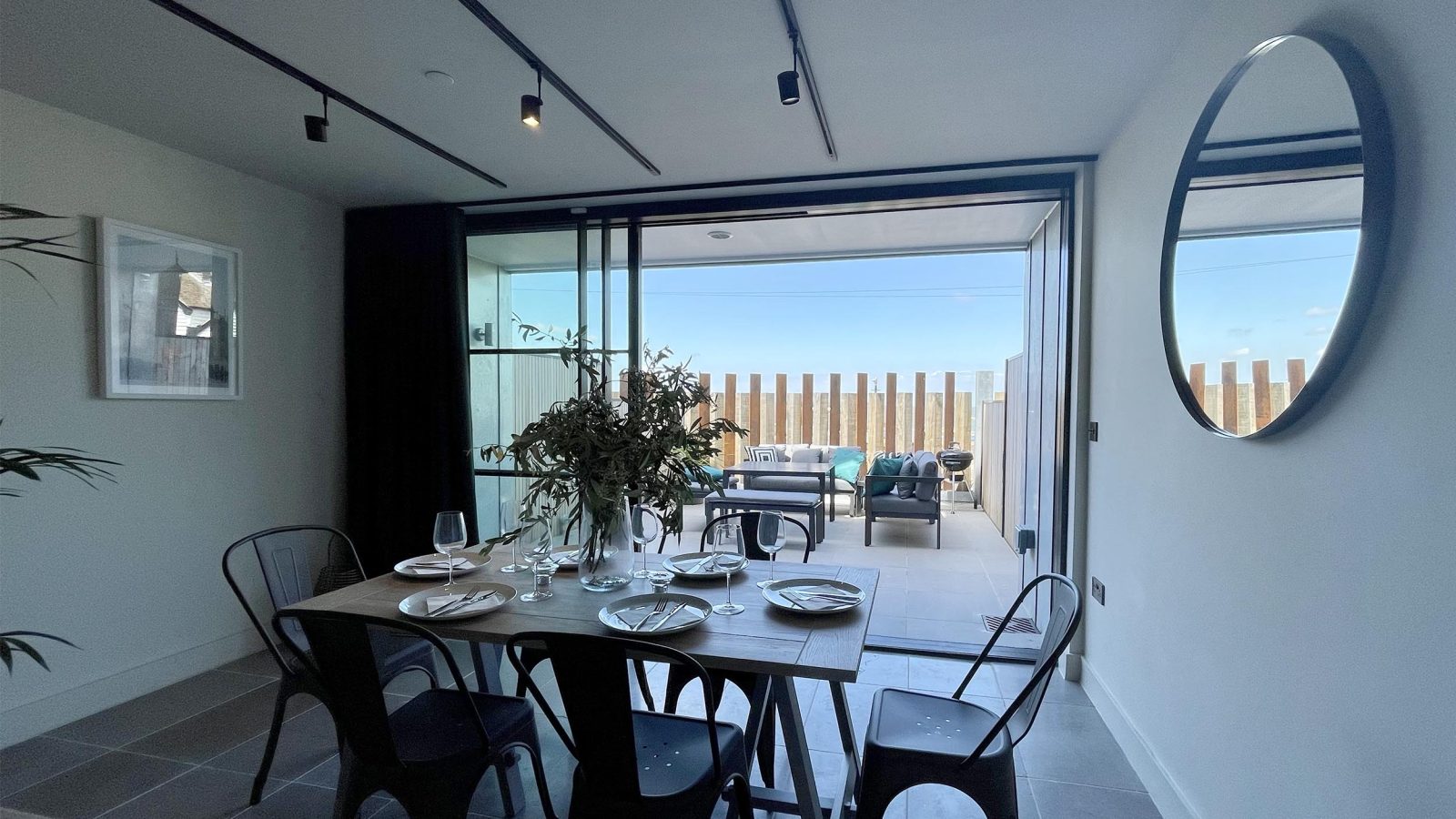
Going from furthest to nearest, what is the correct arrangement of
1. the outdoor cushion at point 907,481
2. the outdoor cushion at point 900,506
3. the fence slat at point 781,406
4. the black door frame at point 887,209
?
the fence slat at point 781,406 → the outdoor cushion at point 907,481 → the outdoor cushion at point 900,506 → the black door frame at point 887,209

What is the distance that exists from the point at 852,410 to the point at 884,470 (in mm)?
2281

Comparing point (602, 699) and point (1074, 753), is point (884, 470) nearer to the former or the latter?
point (1074, 753)

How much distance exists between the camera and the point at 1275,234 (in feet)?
4.65

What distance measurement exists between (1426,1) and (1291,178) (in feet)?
1.21

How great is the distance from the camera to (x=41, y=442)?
245 centimetres

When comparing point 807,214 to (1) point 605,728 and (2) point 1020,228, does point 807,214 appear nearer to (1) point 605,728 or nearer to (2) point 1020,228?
(2) point 1020,228

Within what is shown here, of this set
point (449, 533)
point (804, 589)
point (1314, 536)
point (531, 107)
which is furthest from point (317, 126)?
point (1314, 536)

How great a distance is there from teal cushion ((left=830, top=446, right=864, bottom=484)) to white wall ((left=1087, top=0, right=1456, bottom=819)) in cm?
529

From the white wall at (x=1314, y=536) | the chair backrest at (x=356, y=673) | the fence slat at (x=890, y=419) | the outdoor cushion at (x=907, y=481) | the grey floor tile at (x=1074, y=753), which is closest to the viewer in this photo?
the white wall at (x=1314, y=536)

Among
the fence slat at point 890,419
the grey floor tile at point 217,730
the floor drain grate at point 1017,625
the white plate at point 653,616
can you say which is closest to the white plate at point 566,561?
the white plate at point 653,616

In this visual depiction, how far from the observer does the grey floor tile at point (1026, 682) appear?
9.11 ft

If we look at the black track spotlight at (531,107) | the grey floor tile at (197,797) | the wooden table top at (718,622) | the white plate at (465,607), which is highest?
the black track spotlight at (531,107)

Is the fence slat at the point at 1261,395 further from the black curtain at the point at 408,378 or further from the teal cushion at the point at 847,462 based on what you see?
the teal cushion at the point at 847,462

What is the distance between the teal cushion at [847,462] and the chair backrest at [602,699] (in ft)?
20.7
